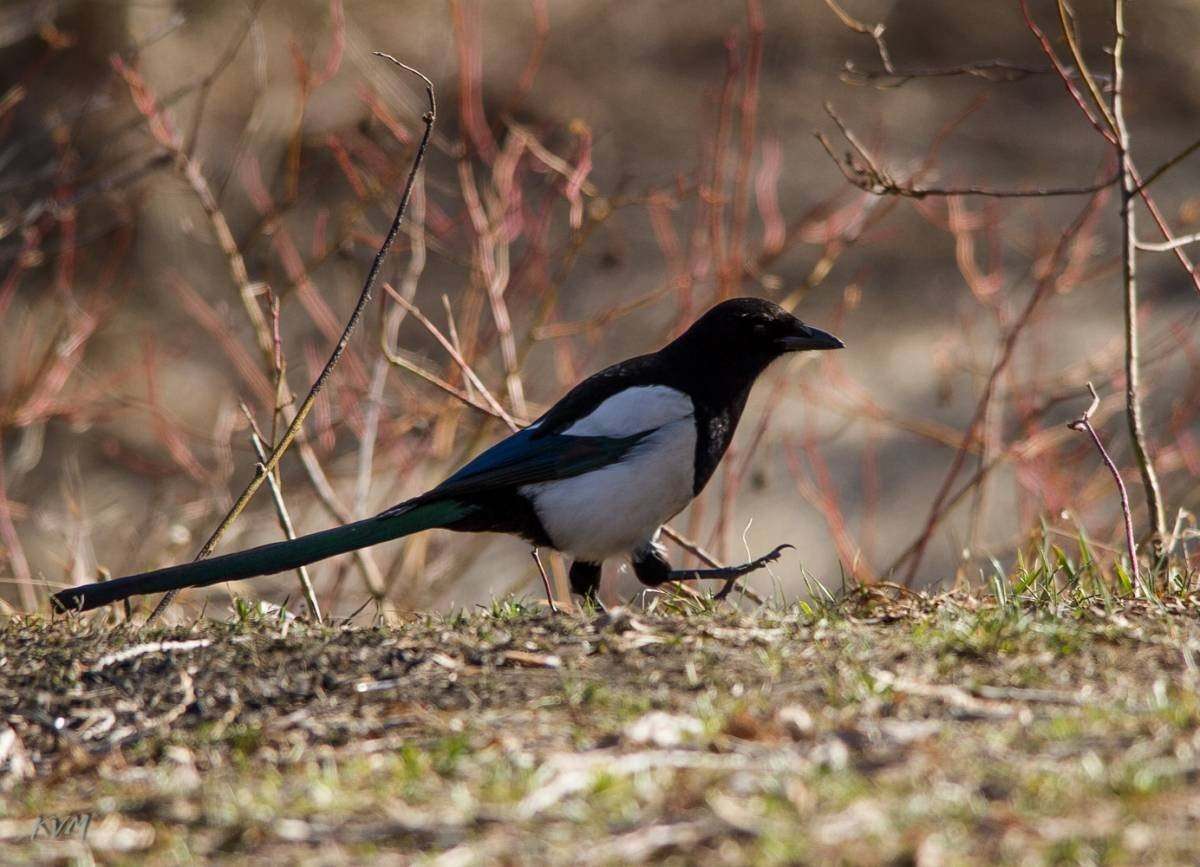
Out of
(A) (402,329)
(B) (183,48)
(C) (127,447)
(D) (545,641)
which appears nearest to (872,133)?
(A) (402,329)

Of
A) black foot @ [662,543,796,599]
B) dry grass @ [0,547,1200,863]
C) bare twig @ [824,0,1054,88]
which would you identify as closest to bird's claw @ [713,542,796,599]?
black foot @ [662,543,796,599]

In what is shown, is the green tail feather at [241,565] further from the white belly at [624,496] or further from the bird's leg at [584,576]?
the bird's leg at [584,576]

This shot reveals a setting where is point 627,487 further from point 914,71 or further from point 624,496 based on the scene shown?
point 914,71

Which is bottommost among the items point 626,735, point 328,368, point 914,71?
point 626,735

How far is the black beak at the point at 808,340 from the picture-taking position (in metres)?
4.64

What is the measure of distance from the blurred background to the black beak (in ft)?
5.58

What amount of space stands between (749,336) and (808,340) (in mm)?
189

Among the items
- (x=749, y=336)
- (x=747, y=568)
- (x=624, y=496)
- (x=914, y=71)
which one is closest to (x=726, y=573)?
(x=747, y=568)

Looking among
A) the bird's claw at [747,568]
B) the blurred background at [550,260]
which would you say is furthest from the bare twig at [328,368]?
the blurred background at [550,260]

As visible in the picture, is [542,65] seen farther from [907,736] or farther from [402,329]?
[907,736]

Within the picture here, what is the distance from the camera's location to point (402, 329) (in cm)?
955

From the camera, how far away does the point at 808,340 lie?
4668 mm

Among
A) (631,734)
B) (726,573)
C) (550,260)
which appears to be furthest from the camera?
(550,260)

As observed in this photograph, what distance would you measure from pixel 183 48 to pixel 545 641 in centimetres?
753
